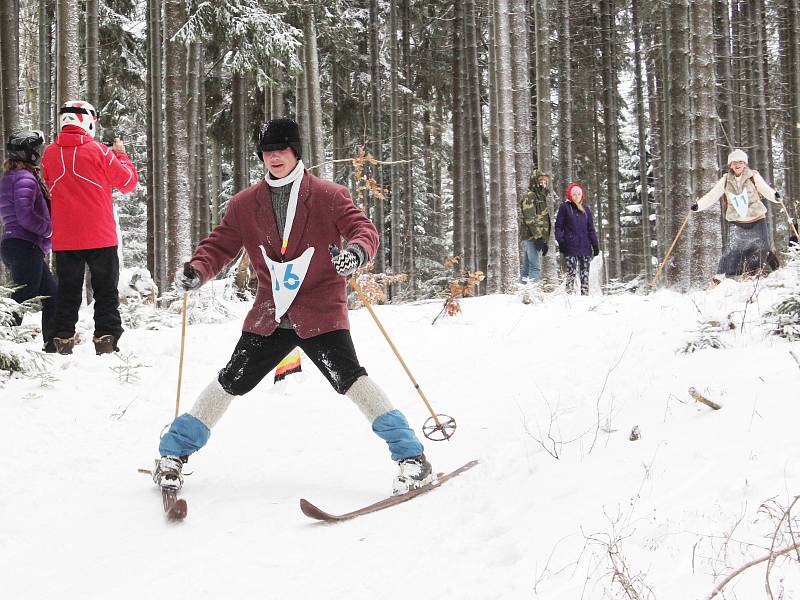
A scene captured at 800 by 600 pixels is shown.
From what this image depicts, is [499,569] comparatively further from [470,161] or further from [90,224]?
[470,161]

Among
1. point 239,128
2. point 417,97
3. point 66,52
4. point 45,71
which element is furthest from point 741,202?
point 45,71

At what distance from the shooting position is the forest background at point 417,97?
10453 mm

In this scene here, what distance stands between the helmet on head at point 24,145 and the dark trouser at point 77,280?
108 centimetres

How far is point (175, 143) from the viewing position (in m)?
10.3

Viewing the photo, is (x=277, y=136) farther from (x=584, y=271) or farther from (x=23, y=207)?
(x=584, y=271)

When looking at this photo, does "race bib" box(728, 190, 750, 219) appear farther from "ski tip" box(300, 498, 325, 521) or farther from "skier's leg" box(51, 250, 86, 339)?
"ski tip" box(300, 498, 325, 521)

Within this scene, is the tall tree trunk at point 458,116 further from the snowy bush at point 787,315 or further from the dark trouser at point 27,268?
the snowy bush at point 787,315

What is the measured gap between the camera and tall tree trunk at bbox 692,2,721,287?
994 centimetres

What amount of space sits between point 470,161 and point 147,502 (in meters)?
16.7

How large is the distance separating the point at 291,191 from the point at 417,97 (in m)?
19.9

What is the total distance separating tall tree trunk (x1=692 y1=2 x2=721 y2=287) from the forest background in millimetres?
21

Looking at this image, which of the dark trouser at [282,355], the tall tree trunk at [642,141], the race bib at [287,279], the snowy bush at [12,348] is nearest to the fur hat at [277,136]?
the race bib at [287,279]

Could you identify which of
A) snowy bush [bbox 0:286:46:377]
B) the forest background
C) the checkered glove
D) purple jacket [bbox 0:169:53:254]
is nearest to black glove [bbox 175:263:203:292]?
the checkered glove

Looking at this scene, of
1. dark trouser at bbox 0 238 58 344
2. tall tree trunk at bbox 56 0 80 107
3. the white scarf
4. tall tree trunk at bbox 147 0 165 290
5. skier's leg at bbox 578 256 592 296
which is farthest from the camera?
tall tree trunk at bbox 147 0 165 290
